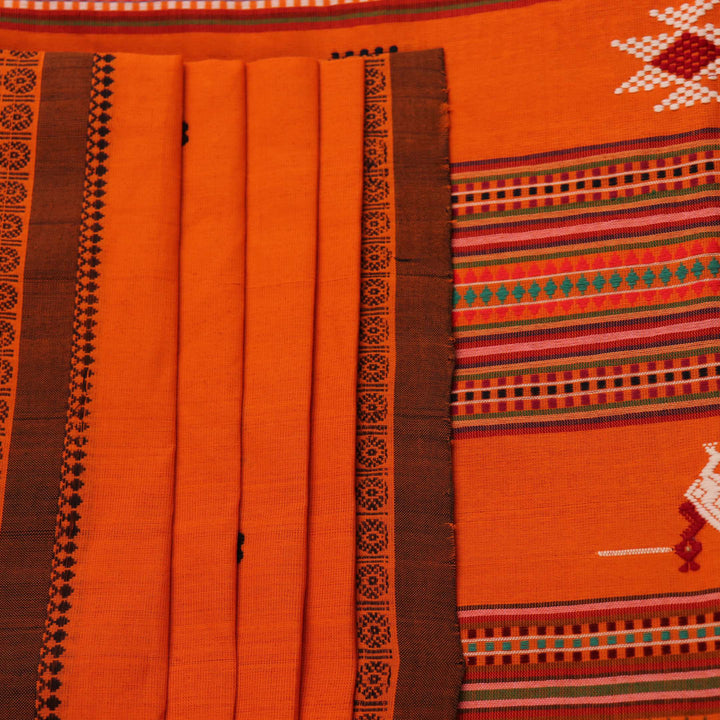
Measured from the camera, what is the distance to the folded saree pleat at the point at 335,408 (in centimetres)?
123

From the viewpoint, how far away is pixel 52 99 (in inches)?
55.9

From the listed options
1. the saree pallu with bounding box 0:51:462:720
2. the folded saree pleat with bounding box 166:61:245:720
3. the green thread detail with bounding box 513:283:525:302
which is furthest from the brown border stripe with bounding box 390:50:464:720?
the folded saree pleat with bounding box 166:61:245:720

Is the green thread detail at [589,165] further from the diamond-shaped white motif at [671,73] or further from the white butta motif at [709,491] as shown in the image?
the white butta motif at [709,491]

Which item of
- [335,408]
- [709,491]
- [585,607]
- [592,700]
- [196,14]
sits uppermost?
[196,14]

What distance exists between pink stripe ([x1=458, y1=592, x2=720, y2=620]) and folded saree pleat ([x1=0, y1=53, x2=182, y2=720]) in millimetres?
479

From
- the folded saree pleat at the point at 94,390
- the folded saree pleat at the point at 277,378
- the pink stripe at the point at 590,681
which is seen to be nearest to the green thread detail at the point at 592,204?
the folded saree pleat at the point at 277,378

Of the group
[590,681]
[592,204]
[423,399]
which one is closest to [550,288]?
[592,204]

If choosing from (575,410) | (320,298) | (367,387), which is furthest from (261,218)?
(575,410)

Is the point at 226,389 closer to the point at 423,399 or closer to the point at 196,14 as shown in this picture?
the point at 423,399

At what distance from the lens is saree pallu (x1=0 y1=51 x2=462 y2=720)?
1.22 metres

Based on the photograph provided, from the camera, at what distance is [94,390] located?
4.25 ft

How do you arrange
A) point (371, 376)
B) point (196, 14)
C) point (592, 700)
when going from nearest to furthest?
point (592, 700)
point (371, 376)
point (196, 14)

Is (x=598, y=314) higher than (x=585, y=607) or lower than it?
higher

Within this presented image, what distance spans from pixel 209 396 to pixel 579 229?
67cm
